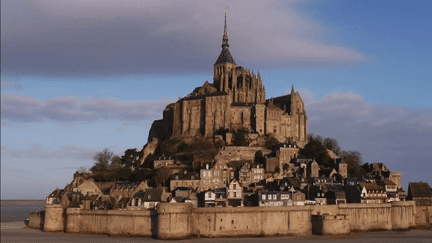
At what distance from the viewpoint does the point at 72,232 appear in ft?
181

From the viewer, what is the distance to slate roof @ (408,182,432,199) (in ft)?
202

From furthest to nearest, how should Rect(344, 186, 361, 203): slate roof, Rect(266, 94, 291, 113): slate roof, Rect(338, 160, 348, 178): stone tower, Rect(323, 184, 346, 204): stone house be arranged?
Rect(266, 94, 291, 113): slate roof < Rect(338, 160, 348, 178): stone tower < Rect(344, 186, 361, 203): slate roof < Rect(323, 184, 346, 204): stone house

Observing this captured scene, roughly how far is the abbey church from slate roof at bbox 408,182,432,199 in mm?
23222

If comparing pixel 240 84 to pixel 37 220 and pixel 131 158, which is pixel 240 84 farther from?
pixel 37 220

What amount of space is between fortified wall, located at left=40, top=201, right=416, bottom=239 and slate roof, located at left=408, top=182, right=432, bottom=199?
861cm

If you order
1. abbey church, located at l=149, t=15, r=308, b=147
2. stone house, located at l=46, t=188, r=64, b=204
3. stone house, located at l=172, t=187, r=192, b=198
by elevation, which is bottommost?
stone house, located at l=46, t=188, r=64, b=204

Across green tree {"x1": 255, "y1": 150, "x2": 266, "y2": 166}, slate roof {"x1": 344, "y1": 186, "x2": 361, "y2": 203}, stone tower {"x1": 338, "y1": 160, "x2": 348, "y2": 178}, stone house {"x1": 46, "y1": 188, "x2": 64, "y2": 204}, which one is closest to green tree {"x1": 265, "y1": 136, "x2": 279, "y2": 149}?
green tree {"x1": 255, "y1": 150, "x2": 266, "y2": 166}

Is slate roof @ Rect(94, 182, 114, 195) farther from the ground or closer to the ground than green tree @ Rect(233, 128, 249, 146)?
closer to the ground

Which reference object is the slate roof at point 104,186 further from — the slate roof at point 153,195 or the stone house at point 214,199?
the stone house at point 214,199

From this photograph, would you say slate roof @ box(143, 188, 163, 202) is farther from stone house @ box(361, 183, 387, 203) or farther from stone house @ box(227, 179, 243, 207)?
stone house @ box(361, 183, 387, 203)

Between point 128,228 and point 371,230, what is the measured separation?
80.9ft

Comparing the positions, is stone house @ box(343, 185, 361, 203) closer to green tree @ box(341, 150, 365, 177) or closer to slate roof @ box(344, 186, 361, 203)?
slate roof @ box(344, 186, 361, 203)

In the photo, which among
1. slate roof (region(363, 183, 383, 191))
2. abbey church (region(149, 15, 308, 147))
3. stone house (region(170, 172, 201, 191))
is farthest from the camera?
abbey church (region(149, 15, 308, 147))

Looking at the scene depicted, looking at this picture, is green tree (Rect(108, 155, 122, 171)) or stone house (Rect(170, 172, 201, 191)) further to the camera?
green tree (Rect(108, 155, 122, 171))
